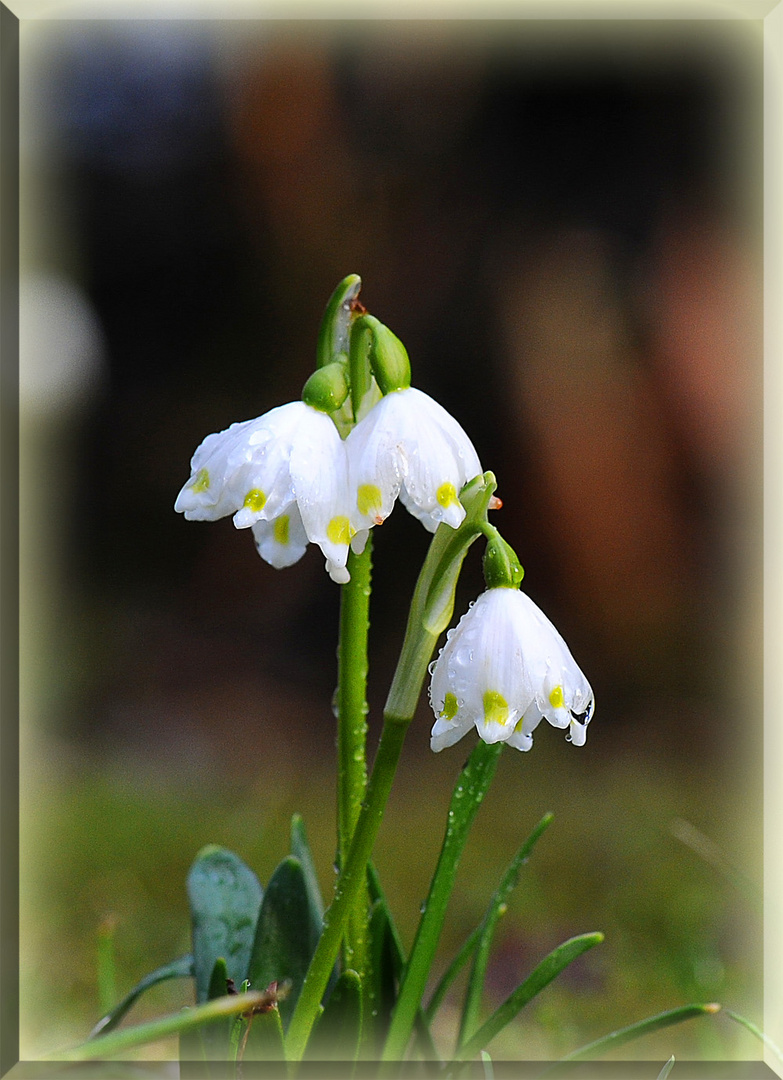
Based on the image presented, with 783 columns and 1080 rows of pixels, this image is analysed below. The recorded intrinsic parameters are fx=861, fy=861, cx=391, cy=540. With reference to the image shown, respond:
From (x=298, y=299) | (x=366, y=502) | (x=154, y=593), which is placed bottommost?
(x=154, y=593)

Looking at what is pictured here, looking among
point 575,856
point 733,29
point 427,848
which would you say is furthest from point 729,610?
point 733,29

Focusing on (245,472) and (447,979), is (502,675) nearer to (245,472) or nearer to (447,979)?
(245,472)

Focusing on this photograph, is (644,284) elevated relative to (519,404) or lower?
elevated

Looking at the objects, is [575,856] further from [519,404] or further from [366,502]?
[366,502]

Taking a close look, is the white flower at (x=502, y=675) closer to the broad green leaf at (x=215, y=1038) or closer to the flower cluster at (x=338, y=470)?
the flower cluster at (x=338, y=470)

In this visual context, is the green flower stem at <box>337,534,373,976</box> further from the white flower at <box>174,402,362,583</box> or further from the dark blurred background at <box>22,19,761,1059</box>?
the dark blurred background at <box>22,19,761,1059</box>

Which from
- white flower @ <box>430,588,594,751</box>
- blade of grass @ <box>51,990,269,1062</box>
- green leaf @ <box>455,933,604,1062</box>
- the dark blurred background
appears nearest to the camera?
blade of grass @ <box>51,990,269,1062</box>

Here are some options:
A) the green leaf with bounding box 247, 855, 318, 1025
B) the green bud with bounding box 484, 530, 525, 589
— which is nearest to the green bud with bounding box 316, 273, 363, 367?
the green bud with bounding box 484, 530, 525, 589
